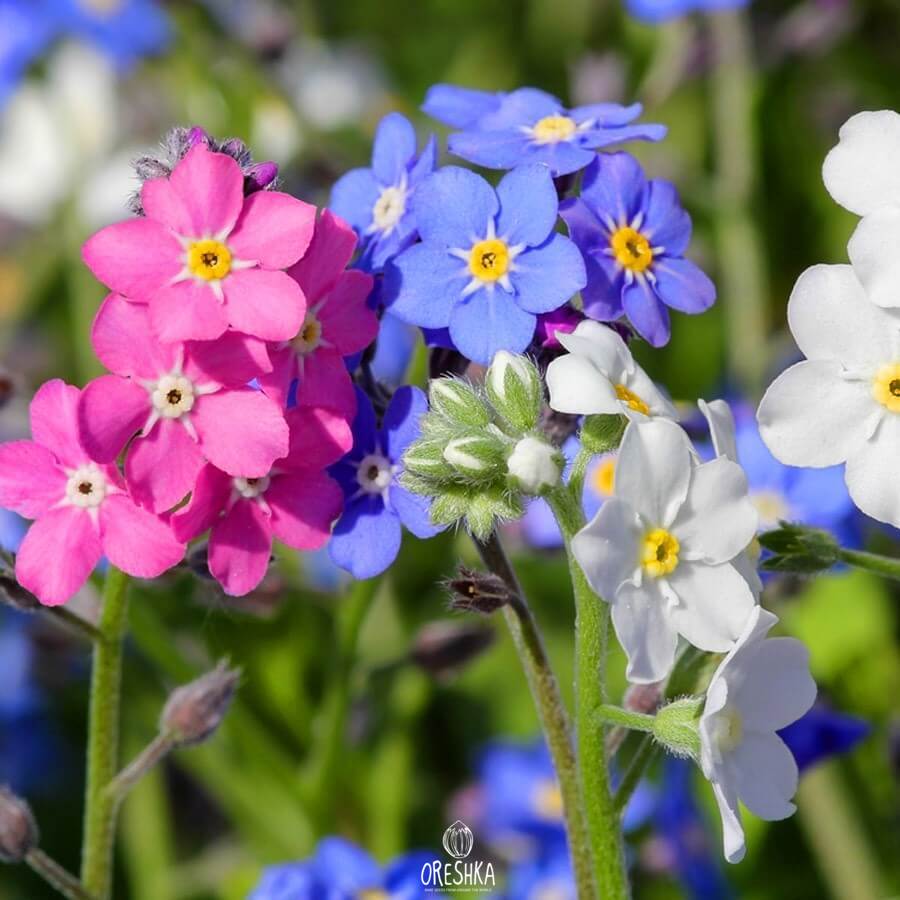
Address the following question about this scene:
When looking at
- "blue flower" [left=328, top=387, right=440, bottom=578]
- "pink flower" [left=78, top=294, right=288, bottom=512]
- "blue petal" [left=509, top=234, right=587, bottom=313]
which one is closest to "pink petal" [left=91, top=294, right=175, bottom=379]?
"pink flower" [left=78, top=294, right=288, bottom=512]

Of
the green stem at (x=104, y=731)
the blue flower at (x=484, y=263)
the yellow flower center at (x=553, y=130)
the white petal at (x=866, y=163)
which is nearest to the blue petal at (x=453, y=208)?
the blue flower at (x=484, y=263)

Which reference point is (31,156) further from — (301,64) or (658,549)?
(658,549)

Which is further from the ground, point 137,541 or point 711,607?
point 137,541

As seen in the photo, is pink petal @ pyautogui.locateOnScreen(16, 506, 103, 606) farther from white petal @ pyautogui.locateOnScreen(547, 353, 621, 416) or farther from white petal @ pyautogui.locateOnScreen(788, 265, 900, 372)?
white petal @ pyautogui.locateOnScreen(788, 265, 900, 372)

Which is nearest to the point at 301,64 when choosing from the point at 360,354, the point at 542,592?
the point at 542,592

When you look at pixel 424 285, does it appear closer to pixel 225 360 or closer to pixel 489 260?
pixel 489 260

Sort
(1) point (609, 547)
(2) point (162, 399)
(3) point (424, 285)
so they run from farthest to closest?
(3) point (424, 285) < (2) point (162, 399) < (1) point (609, 547)

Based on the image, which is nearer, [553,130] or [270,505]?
[270,505]

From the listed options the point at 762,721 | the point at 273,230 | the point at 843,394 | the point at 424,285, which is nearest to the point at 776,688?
the point at 762,721
